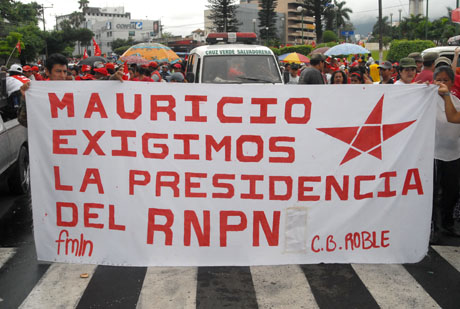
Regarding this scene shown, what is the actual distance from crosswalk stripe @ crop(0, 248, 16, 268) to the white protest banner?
1.05 m

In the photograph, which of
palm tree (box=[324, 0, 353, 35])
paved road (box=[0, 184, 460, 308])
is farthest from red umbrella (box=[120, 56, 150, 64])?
palm tree (box=[324, 0, 353, 35])

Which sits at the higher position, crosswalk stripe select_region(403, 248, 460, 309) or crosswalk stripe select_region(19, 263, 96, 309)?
crosswalk stripe select_region(19, 263, 96, 309)

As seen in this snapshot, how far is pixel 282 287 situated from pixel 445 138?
259 centimetres

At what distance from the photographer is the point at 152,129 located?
4496 mm

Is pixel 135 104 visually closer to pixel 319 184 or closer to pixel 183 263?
pixel 183 263

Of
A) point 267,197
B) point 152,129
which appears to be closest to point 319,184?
point 267,197

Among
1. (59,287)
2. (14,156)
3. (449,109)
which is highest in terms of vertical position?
(449,109)

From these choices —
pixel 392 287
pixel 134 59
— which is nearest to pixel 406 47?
pixel 134 59

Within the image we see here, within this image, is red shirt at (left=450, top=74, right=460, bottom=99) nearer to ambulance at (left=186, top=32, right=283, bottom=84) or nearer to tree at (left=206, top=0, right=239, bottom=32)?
ambulance at (left=186, top=32, right=283, bottom=84)

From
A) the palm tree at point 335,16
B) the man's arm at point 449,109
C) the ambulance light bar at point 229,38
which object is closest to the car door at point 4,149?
the man's arm at point 449,109

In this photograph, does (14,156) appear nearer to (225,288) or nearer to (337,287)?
(225,288)

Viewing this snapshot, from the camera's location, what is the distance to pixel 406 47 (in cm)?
3722

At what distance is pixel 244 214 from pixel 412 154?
1609 millimetres

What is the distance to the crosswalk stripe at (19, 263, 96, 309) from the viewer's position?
4043mm
